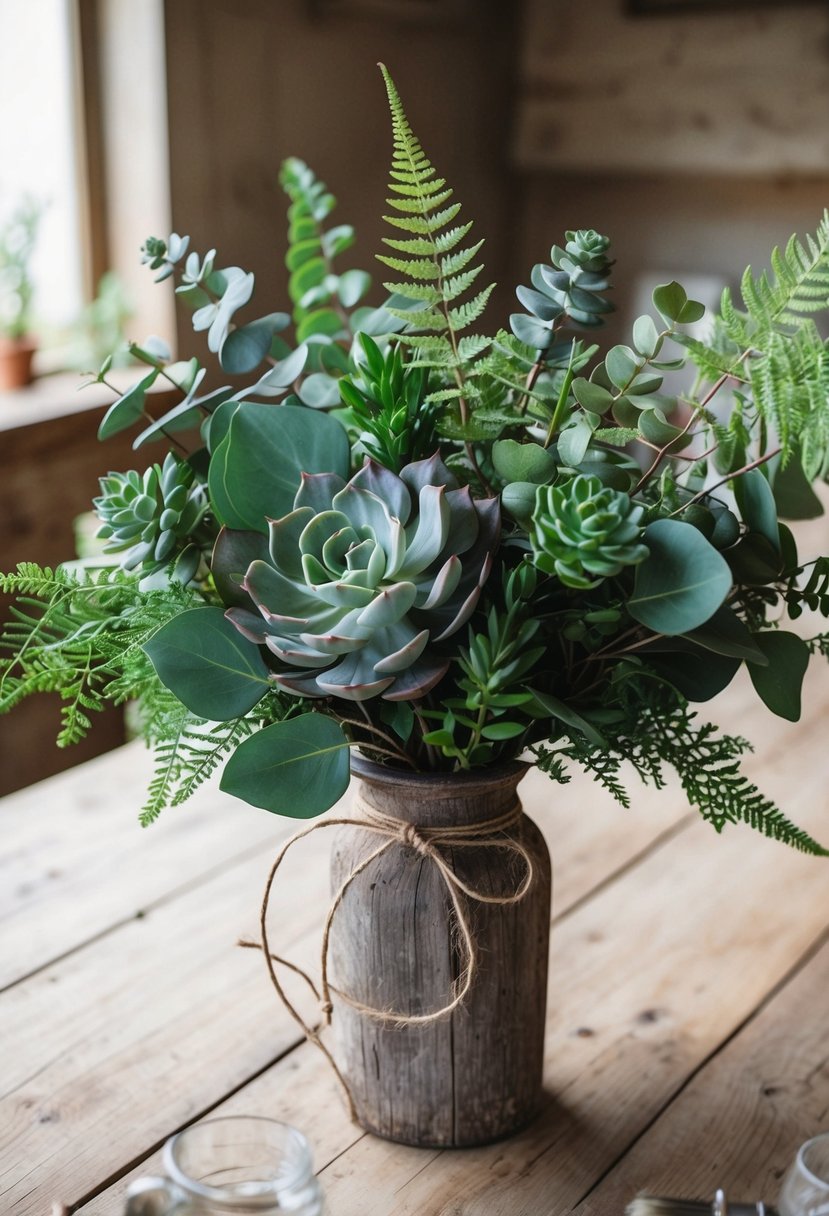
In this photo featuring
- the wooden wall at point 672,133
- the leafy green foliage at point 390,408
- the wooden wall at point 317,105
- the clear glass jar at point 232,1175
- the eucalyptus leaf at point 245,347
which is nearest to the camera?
the clear glass jar at point 232,1175

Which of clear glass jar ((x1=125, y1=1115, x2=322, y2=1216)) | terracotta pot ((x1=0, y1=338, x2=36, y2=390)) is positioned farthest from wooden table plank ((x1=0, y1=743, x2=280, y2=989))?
terracotta pot ((x1=0, y1=338, x2=36, y2=390))

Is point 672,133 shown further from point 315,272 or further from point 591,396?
point 591,396

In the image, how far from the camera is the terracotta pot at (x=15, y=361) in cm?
188

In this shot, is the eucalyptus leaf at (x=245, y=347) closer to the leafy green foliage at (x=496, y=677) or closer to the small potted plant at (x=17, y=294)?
the leafy green foliage at (x=496, y=677)

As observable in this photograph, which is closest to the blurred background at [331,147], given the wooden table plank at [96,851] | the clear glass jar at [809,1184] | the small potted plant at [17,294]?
the small potted plant at [17,294]

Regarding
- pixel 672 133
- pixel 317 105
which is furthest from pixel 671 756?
pixel 672 133

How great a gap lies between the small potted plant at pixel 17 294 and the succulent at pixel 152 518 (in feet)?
4.33

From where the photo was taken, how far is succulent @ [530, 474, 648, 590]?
0.52 meters

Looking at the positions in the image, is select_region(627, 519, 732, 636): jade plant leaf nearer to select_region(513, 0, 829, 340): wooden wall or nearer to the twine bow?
the twine bow

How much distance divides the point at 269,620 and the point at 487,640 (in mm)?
100

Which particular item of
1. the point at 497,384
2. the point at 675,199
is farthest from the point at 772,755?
the point at 675,199

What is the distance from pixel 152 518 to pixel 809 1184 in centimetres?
43

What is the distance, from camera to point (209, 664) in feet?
2.02

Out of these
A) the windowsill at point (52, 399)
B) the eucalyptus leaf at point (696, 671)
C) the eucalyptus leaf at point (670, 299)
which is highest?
the eucalyptus leaf at point (670, 299)
